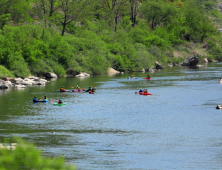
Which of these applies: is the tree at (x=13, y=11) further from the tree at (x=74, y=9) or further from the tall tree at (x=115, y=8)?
the tall tree at (x=115, y=8)

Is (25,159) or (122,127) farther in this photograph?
(122,127)

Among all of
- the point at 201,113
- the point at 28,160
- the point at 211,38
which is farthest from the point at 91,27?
the point at 28,160

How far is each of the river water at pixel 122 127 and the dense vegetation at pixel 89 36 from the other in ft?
80.6

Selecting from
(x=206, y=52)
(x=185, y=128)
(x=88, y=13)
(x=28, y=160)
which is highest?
(x=88, y=13)

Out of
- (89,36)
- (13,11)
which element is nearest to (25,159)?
(13,11)

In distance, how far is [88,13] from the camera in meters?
106

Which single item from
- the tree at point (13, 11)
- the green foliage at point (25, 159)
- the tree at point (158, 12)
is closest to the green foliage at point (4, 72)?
the tree at point (13, 11)

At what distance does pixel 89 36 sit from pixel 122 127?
70.9 metres

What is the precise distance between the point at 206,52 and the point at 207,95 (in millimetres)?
95340

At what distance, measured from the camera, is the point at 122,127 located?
115 feet

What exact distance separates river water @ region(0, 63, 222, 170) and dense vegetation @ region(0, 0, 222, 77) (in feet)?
80.6

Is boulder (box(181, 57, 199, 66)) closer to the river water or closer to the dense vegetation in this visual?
the dense vegetation

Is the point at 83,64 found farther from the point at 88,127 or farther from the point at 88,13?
the point at 88,127

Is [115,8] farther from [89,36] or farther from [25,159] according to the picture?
[25,159]
